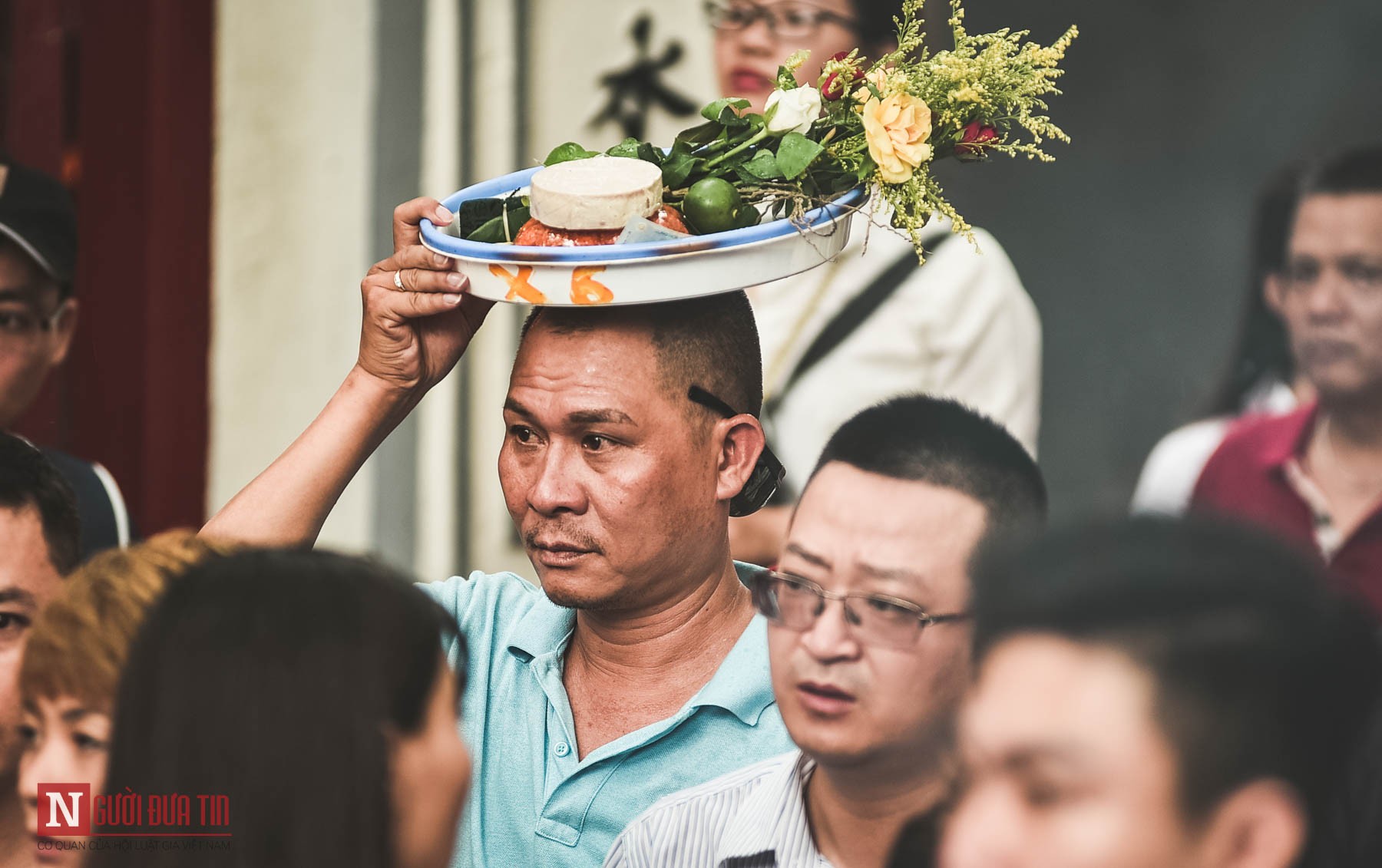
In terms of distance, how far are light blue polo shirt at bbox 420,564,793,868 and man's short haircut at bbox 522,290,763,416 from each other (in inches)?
15.6

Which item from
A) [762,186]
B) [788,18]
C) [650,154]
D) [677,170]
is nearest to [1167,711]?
[762,186]

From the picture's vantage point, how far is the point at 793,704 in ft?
6.24

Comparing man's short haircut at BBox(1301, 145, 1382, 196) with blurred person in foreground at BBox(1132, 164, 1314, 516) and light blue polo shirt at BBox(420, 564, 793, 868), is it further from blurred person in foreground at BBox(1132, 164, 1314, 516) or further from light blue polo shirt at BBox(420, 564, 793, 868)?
light blue polo shirt at BBox(420, 564, 793, 868)

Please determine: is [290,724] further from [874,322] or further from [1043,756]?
[874,322]

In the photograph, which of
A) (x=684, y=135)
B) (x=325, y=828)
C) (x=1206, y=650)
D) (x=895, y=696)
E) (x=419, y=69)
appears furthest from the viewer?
(x=419, y=69)

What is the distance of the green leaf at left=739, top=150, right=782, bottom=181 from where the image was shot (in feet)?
7.54

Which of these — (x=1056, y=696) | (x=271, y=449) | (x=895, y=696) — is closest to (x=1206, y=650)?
(x=1056, y=696)

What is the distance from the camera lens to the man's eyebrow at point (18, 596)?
2285 mm

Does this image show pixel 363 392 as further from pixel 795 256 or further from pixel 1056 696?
pixel 1056 696

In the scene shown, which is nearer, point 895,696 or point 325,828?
point 325,828

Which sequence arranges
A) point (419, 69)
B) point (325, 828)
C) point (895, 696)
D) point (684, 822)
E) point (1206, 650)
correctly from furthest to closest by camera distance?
point (419, 69)
point (684, 822)
point (895, 696)
point (325, 828)
point (1206, 650)

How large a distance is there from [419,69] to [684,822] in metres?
3.47

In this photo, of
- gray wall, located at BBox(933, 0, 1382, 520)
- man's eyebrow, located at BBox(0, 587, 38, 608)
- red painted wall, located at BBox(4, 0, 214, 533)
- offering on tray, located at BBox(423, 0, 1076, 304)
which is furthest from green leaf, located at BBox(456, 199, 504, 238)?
red painted wall, located at BBox(4, 0, 214, 533)

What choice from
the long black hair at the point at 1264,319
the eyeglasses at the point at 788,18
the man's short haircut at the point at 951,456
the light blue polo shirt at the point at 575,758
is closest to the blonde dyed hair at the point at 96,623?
the light blue polo shirt at the point at 575,758
